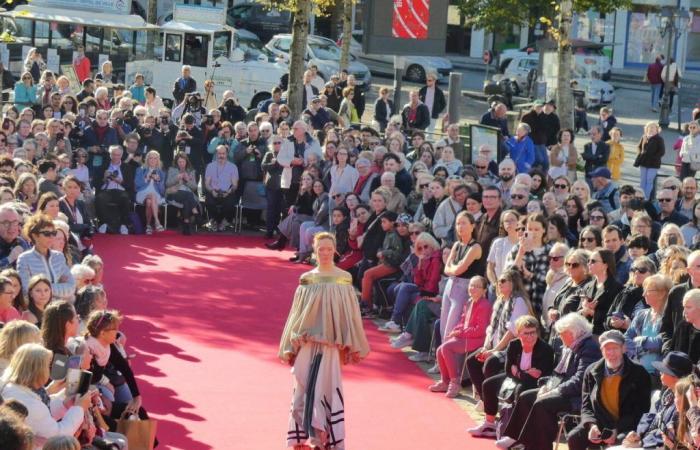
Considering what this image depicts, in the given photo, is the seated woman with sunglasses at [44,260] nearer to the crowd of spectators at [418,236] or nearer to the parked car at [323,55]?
the crowd of spectators at [418,236]

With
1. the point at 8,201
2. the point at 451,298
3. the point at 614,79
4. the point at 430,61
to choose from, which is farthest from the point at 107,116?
the point at 614,79

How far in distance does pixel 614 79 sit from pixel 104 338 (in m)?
40.3

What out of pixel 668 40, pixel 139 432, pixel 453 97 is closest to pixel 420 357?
pixel 139 432

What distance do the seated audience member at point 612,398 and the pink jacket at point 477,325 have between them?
263 cm

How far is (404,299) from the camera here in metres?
16.0

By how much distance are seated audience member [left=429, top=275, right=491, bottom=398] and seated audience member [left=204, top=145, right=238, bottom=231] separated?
924cm

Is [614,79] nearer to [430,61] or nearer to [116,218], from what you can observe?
[430,61]

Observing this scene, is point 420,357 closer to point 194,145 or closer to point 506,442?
point 506,442

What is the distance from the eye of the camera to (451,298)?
47.3 feet

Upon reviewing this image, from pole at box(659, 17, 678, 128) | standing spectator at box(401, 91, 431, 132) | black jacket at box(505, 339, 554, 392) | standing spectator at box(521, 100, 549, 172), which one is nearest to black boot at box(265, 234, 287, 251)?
standing spectator at box(401, 91, 431, 132)

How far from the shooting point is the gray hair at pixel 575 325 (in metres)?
11.7

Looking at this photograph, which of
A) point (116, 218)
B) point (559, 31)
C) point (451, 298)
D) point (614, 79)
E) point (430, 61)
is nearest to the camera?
point (451, 298)

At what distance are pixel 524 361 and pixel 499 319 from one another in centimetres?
98

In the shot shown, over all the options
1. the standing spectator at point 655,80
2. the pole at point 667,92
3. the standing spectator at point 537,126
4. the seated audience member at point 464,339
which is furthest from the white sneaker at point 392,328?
the standing spectator at point 655,80
